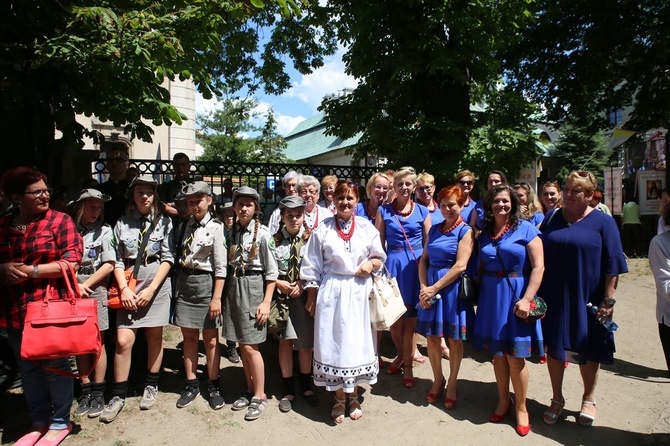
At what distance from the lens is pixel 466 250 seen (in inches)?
157

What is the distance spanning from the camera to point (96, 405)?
4.00m

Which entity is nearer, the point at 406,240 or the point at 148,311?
the point at 148,311

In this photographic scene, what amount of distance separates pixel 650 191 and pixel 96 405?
1518 centimetres

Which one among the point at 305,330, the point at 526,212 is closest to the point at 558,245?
the point at 526,212

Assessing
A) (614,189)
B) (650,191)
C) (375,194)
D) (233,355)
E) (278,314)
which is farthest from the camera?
(614,189)

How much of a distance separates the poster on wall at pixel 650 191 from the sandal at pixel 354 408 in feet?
42.8

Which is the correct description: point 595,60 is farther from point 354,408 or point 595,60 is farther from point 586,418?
point 354,408

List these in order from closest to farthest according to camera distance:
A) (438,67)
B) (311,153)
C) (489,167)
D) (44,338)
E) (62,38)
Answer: (44,338) < (62,38) < (438,67) < (489,167) < (311,153)

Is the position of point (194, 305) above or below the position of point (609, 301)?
below

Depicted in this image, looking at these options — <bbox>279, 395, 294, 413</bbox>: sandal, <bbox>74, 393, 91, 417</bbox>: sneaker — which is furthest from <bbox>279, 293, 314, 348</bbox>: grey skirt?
<bbox>74, 393, 91, 417</bbox>: sneaker

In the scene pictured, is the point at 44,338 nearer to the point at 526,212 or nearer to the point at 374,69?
the point at 526,212

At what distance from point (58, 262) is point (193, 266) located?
3.45 feet

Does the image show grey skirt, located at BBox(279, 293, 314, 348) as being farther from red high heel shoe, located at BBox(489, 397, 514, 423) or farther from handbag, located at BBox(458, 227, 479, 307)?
red high heel shoe, located at BBox(489, 397, 514, 423)

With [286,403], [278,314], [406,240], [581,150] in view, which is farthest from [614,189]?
[581,150]
